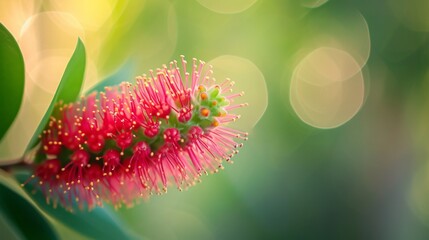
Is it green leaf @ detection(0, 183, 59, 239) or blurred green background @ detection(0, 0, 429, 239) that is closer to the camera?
green leaf @ detection(0, 183, 59, 239)

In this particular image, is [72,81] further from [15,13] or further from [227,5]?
[227,5]

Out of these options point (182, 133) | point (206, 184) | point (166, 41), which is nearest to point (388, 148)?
point (206, 184)

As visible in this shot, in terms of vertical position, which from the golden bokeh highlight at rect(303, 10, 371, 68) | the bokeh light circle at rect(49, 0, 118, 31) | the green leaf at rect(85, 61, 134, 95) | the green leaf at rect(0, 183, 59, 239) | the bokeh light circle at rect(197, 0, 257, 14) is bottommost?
the green leaf at rect(0, 183, 59, 239)

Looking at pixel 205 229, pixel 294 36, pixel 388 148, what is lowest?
pixel 205 229

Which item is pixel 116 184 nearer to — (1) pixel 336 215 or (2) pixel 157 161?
(2) pixel 157 161

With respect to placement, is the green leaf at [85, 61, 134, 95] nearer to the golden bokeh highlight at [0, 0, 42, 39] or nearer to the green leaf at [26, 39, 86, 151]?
the green leaf at [26, 39, 86, 151]

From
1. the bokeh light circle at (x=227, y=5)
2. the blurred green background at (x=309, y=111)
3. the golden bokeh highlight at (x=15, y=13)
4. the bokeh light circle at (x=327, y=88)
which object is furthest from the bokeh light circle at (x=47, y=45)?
the bokeh light circle at (x=327, y=88)

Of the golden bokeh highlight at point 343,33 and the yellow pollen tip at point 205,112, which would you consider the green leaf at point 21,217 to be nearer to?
the yellow pollen tip at point 205,112

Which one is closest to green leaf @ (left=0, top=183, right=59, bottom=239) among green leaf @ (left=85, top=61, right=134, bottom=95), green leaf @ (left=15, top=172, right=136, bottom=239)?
green leaf @ (left=15, top=172, right=136, bottom=239)
